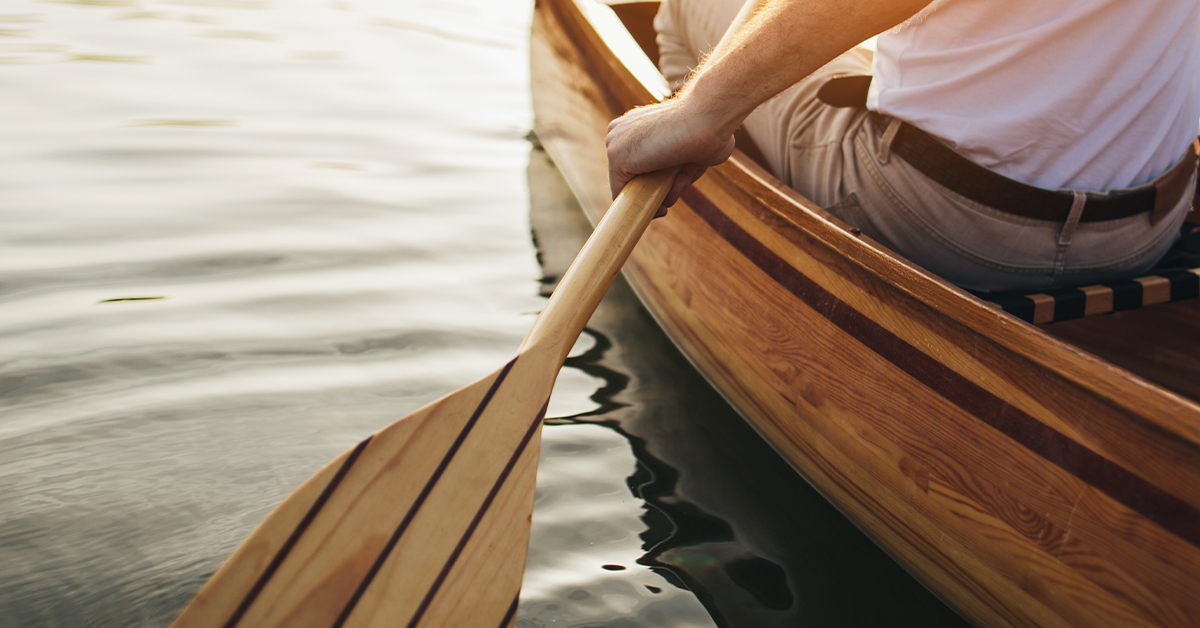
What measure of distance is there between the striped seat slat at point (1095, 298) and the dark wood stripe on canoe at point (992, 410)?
0.18 metres

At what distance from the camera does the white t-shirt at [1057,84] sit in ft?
3.54

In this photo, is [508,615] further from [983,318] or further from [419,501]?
[983,318]

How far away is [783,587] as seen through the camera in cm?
126

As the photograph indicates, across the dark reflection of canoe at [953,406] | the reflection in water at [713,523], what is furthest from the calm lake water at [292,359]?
the dark reflection of canoe at [953,406]

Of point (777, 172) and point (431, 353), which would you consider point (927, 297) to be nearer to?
point (777, 172)

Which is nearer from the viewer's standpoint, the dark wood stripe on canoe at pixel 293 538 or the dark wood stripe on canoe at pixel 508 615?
the dark wood stripe on canoe at pixel 293 538

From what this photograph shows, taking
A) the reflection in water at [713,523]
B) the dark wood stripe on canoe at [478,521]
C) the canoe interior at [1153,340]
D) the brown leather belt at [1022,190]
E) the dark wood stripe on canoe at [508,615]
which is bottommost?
the reflection in water at [713,523]

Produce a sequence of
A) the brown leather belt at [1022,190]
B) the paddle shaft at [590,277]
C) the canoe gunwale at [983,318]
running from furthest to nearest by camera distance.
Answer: the brown leather belt at [1022,190]
the paddle shaft at [590,277]
the canoe gunwale at [983,318]

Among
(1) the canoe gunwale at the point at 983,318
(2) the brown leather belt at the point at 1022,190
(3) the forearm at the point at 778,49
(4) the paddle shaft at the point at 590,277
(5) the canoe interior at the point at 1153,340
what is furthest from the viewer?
(5) the canoe interior at the point at 1153,340

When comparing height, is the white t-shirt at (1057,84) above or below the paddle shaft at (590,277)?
above

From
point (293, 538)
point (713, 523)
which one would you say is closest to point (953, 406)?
point (713, 523)

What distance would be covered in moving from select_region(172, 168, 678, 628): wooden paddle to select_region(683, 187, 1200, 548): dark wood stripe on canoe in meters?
0.35

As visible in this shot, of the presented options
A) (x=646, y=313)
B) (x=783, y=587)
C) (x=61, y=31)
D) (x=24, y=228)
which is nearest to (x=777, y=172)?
(x=646, y=313)

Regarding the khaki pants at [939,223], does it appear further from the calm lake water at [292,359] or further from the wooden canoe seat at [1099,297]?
the calm lake water at [292,359]
